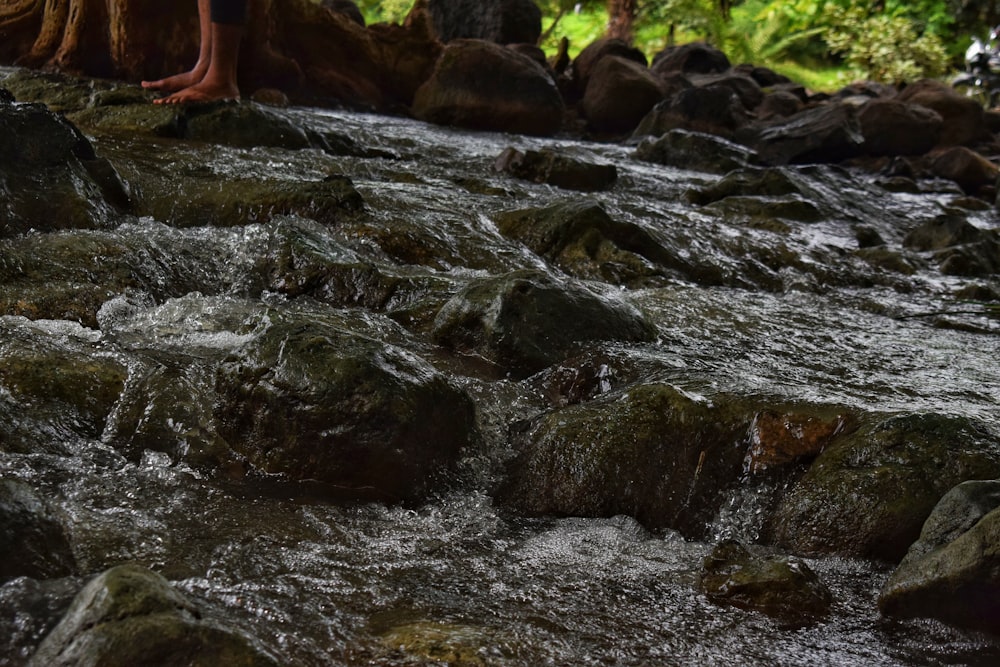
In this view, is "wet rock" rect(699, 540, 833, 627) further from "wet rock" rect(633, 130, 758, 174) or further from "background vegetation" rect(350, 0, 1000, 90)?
"background vegetation" rect(350, 0, 1000, 90)

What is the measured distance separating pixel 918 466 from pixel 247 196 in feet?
13.0

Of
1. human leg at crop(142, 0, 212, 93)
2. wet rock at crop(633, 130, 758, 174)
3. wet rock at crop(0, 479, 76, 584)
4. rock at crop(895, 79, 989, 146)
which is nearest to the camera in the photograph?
wet rock at crop(0, 479, 76, 584)

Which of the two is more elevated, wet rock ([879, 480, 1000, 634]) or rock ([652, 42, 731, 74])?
rock ([652, 42, 731, 74])

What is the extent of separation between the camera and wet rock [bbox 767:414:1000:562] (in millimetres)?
2633

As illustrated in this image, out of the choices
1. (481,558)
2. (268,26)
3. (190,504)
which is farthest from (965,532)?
(268,26)

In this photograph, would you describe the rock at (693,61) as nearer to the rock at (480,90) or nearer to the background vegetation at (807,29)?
the background vegetation at (807,29)

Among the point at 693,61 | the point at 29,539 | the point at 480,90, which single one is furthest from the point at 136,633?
the point at 693,61

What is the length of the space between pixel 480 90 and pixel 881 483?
30.9 ft

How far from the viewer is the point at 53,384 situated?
2971mm

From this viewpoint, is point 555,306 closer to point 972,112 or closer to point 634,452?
point 634,452

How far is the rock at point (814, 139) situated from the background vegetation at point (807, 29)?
8370 mm

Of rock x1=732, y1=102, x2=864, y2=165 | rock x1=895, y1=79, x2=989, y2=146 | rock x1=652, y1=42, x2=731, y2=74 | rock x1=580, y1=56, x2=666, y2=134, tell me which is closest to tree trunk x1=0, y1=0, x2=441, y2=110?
rock x1=580, y1=56, x2=666, y2=134

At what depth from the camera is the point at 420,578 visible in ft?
7.73

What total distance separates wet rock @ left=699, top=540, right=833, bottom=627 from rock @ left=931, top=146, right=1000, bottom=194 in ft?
35.1
